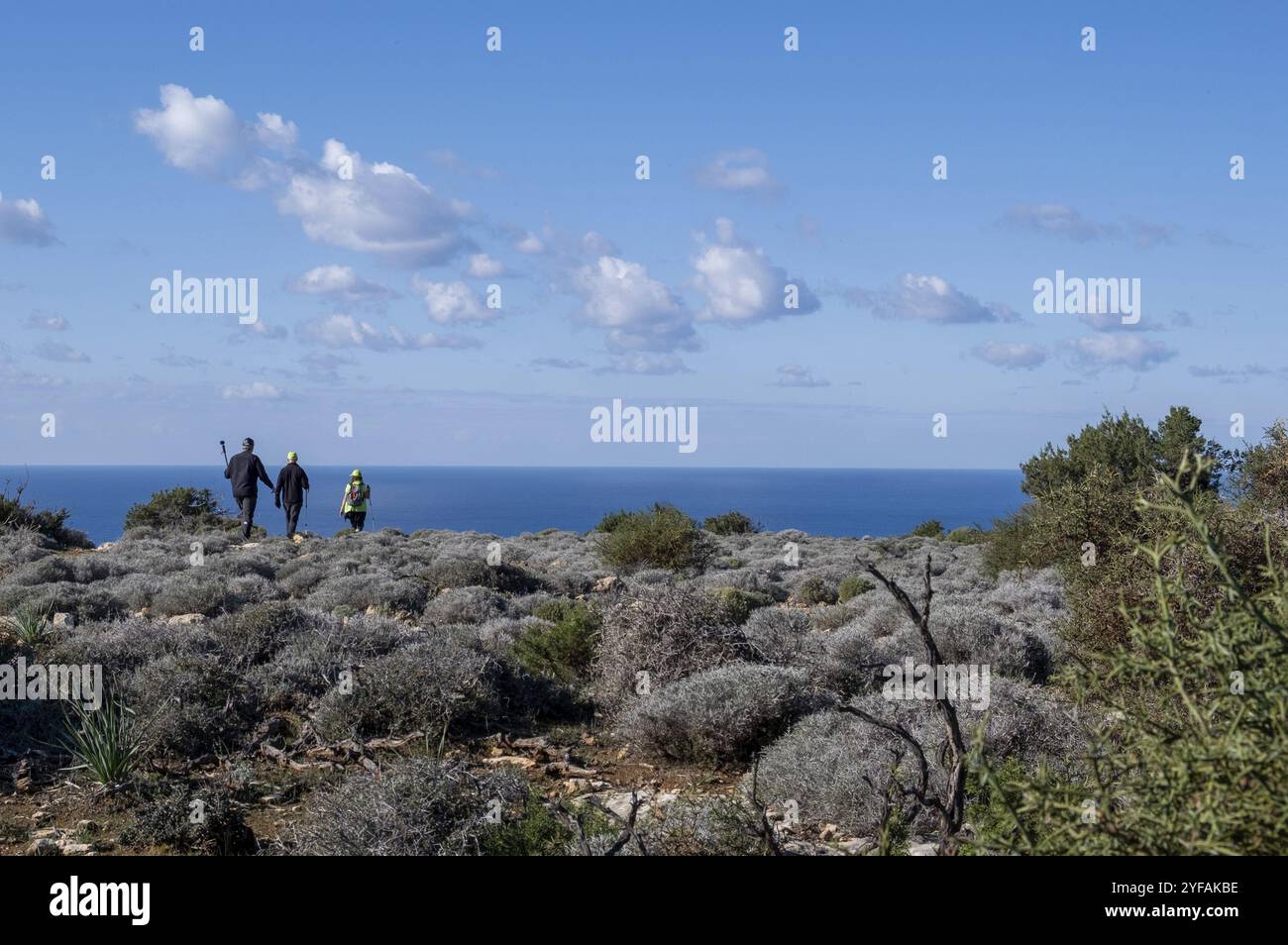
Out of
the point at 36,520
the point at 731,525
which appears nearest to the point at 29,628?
the point at 36,520

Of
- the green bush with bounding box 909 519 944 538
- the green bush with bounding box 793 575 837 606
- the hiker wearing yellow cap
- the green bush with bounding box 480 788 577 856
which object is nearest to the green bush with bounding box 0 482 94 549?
the hiker wearing yellow cap

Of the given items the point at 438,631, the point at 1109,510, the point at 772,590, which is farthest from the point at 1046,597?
the point at 438,631

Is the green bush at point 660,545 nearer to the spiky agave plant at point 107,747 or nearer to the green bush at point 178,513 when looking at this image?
the spiky agave plant at point 107,747

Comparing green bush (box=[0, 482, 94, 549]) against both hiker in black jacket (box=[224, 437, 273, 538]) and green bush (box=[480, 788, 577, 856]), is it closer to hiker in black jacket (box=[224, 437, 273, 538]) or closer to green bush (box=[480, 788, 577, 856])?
hiker in black jacket (box=[224, 437, 273, 538])

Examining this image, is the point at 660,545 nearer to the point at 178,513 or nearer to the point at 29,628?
the point at 29,628

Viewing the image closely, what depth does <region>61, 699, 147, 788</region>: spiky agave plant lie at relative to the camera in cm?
718

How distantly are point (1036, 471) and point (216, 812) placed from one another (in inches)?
1031

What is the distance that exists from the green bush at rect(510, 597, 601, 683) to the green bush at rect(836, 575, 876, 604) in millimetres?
7687

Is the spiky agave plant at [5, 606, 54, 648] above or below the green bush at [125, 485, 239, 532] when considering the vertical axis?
below

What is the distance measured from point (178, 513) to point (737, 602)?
70.3ft

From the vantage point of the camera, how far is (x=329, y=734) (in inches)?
327

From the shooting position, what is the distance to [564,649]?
35.8 ft
